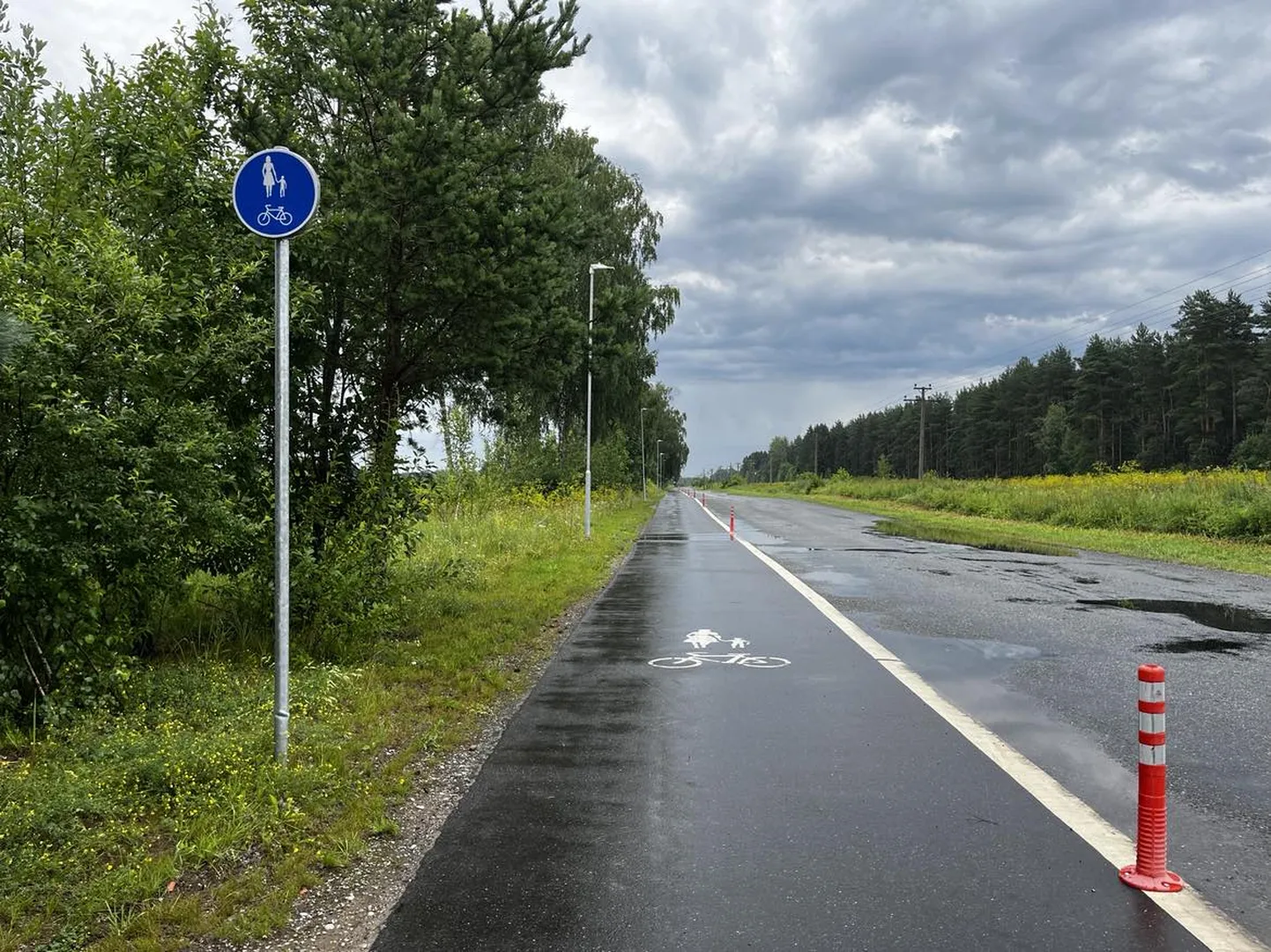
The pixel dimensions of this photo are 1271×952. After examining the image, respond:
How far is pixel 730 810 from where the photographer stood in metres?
4.39

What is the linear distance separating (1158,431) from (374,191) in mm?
91746

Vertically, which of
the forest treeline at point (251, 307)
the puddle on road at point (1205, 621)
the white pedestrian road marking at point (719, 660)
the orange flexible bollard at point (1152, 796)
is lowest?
the white pedestrian road marking at point (719, 660)

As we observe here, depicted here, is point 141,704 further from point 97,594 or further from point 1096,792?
point 1096,792

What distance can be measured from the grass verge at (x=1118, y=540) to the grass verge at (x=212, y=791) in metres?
16.0

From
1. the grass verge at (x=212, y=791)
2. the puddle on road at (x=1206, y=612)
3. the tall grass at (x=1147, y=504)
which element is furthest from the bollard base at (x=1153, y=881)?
the tall grass at (x=1147, y=504)

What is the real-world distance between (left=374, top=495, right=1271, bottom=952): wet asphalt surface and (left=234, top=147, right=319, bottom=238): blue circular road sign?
3260 millimetres

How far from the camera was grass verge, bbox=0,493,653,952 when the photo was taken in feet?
10.9

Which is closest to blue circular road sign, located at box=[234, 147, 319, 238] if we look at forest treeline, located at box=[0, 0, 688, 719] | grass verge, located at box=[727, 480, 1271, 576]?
forest treeline, located at box=[0, 0, 688, 719]

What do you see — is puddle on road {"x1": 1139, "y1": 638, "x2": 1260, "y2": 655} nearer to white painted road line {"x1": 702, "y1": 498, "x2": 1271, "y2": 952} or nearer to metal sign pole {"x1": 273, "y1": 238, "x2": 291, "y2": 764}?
white painted road line {"x1": 702, "y1": 498, "x2": 1271, "y2": 952}

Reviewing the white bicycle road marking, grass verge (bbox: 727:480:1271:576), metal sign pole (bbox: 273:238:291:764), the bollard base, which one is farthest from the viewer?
grass verge (bbox: 727:480:1271:576)

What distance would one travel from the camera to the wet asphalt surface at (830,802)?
3281 mm

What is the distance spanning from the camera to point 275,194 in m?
4.74

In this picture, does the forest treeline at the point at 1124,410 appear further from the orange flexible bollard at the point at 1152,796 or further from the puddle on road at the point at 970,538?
the orange flexible bollard at the point at 1152,796

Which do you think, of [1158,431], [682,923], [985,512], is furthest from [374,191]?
[1158,431]
